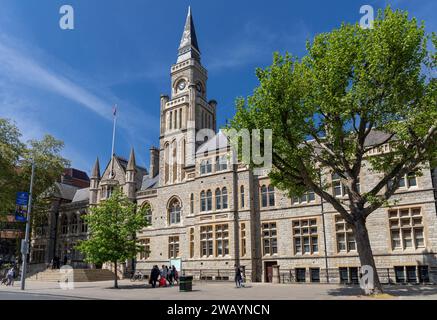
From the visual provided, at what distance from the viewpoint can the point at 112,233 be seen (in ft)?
93.1

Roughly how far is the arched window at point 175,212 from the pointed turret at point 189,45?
19.3m

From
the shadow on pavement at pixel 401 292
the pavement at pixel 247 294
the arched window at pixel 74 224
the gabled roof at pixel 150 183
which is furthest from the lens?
the arched window at pixel 74 224

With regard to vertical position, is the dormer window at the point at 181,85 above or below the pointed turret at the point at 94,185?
above

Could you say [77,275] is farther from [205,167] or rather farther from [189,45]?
[189,45]

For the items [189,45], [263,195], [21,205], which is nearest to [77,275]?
[21,205]

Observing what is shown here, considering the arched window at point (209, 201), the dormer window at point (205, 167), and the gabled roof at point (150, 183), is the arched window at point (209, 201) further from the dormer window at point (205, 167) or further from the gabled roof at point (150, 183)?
the gabled roof at point (150, 183)

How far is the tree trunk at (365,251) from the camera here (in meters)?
17.8

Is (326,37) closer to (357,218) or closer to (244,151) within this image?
(244,151)

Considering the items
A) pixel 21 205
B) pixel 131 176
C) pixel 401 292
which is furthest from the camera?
pixel 131 176

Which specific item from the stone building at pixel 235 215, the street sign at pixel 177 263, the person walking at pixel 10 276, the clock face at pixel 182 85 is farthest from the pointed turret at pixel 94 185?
the person walking at pixel 10 276

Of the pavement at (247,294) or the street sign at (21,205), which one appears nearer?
the pavement at (247,294)

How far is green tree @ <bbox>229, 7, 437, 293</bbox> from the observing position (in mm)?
18188

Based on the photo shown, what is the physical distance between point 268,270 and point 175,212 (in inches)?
512

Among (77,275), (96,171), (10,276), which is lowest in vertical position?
(77,275)
